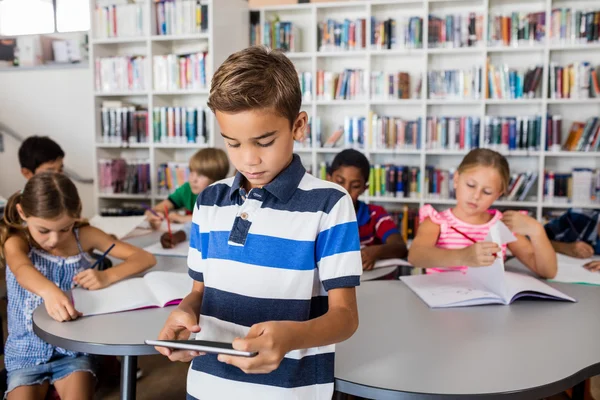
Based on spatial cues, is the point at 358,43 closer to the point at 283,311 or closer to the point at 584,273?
the point at 584,273

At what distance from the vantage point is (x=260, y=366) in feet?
2.31

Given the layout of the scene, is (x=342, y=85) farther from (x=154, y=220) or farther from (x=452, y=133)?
(x=154, y=220)

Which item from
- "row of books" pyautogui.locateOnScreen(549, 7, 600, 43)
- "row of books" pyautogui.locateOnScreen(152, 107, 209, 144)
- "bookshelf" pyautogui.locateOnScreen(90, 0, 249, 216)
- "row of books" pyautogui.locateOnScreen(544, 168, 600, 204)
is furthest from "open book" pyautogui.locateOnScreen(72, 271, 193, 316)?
"row of books" pyautogui.locateOnScreen(549, 7, 600, 43)

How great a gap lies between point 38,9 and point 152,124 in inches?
70.3

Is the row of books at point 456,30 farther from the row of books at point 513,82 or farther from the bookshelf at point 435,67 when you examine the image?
the row of books at point 513,82

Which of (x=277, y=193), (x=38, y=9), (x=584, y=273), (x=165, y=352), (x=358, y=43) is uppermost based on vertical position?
(x=38, y=9)

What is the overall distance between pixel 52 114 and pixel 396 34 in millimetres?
2906

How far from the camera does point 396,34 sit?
4.08 m

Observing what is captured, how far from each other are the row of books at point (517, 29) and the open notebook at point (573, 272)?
2.25 metres

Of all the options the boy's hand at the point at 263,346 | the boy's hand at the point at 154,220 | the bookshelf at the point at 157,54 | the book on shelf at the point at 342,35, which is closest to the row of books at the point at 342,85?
the book on shelf at the point at 342,35

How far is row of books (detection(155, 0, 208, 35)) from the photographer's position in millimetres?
4062

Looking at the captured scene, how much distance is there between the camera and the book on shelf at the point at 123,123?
434 centimetres

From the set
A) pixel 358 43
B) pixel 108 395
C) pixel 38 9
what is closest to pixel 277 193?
pixel 108 395

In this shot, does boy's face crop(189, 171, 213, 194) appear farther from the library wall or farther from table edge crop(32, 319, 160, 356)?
the library wall
